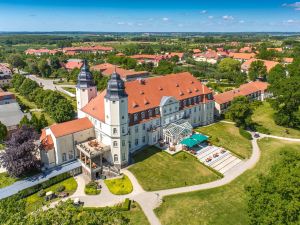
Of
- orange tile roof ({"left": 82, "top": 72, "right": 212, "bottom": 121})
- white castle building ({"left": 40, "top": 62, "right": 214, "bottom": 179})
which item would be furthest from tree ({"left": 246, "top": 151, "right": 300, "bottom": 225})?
orange tile roof ({"left": 82, "top": 72, "right": 212, "bottom": 121})

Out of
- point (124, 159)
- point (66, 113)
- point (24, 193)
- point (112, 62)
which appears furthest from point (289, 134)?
point (112, 62)

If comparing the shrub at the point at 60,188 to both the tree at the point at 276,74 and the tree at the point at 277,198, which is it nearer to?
the tree at the point at 277,198

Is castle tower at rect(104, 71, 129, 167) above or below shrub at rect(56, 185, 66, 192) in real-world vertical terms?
above

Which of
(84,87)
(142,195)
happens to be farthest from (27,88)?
(142,195)

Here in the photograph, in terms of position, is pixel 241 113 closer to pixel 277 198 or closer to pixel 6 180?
pixel 277 198

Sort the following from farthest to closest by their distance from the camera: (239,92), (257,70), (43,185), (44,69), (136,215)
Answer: (44,69) → (257,70) → (239,92) → (43,185) → (136,215)

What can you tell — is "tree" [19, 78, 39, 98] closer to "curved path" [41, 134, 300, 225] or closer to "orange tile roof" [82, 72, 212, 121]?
"orange tile roof" [82, 72, 212, 121]
